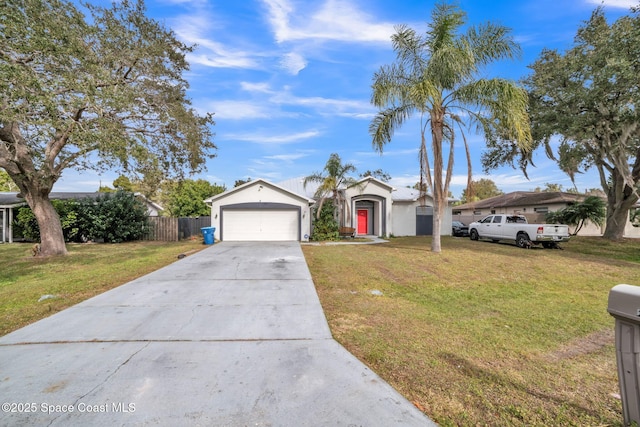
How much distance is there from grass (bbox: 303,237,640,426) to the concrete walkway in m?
0.46

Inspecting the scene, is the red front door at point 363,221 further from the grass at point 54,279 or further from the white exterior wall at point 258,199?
the grass at point 54,279

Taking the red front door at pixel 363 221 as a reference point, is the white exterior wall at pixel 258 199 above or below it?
above

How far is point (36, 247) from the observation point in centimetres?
1285

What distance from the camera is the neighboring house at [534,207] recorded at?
885 inches

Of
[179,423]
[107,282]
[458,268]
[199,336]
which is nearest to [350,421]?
[179,423]

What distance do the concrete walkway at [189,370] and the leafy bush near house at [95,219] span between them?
14628mm

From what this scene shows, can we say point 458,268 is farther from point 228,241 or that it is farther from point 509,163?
point 509,163

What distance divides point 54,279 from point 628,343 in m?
11.0

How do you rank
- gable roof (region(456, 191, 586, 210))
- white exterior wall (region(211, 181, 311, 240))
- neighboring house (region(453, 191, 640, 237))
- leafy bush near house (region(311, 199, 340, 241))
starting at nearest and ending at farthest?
white exterior wall (region(211, 181, 311, 240))
leafy bush near house (region(311, 199, 340, 241))
neighboring house (region(453, 191, 640, 237))
gable roof (region(456, 191, 586, 210))

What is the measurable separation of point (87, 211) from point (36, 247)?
5.50 m

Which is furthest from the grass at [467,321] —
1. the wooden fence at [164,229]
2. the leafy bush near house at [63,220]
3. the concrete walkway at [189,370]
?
the wooden fence at [164,229]

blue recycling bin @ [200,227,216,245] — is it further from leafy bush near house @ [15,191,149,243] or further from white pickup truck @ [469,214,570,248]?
white pickup truck @ [469,214,570,248]

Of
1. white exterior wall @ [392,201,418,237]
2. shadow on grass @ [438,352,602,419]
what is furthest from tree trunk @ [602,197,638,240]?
shadow on grass @ [438,352,602,419]

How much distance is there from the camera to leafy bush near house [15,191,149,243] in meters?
17.8
